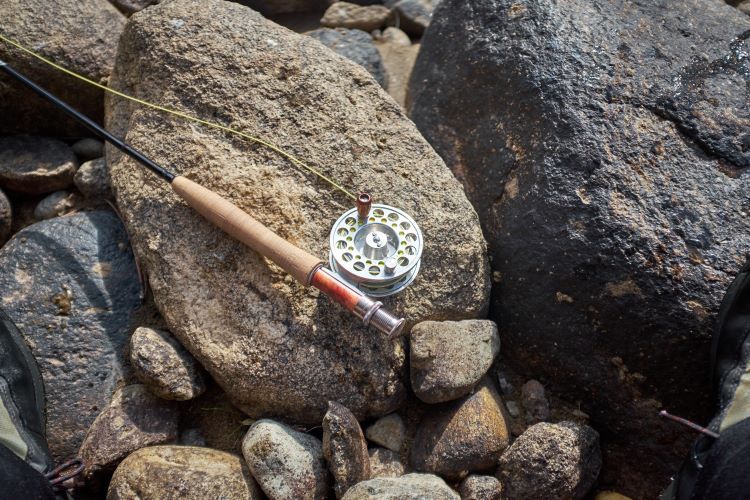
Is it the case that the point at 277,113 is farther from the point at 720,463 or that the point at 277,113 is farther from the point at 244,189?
the point at 720,463

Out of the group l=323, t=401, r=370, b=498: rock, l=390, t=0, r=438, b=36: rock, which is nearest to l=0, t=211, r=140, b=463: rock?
l=323, t=401, r=370, b=498: rock

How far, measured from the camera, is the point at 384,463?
109 inches

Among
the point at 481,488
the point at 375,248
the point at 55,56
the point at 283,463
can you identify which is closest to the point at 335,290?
the point at 375,248

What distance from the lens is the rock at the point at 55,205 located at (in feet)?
11.5

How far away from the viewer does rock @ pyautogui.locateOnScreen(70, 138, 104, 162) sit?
3701mm

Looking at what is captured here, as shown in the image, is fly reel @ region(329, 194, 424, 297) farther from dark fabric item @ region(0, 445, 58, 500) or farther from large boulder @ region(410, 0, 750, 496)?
dark fabric item @ region(0, 445, 58, 500)

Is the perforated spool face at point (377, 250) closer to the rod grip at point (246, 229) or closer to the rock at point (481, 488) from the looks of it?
the rod grip at point (246, 229)

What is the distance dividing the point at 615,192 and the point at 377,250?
1.03 meters

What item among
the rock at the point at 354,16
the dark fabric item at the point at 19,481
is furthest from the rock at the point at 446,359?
the rock at the point at 354,16

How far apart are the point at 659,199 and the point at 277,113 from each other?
1722 mm

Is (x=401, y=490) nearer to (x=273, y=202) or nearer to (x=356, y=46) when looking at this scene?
(x=273, y=202)

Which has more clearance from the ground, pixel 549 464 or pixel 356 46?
pixel 356 46

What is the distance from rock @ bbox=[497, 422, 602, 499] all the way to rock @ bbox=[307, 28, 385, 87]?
258 centimetres

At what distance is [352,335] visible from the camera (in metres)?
2.73
